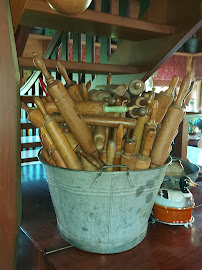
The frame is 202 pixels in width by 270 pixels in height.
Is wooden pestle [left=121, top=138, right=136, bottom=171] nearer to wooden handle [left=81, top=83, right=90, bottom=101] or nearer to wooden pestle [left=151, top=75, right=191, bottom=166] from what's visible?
wooden pestle [left=151, top=75, right=191, bottom=166]

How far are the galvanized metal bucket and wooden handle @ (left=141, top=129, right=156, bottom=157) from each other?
0.15 feet

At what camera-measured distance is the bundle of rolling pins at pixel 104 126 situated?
25.8 inches

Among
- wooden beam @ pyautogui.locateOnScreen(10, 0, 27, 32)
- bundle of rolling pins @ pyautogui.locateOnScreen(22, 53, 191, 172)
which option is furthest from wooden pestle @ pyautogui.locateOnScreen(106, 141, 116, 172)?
wooden beam @ pyautogui.locateOnScreen(10, 0, 27, 32)

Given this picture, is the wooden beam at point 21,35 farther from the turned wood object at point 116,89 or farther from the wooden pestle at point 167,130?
the wooden pestle at point 167,130

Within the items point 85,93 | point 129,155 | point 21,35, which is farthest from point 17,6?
point 21,35

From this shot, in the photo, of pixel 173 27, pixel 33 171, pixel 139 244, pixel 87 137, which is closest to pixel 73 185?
pixel 87 137

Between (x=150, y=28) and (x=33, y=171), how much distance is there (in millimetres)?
864

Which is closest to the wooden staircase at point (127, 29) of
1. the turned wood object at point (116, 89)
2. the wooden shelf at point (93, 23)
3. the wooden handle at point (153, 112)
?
the wooden shelf at point (93, 23)

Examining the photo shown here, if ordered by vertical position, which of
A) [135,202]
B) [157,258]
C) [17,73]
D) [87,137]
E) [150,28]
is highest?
[150,28]

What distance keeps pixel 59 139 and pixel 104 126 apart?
12 cm

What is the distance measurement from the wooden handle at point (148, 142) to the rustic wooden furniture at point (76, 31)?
31 centimetres

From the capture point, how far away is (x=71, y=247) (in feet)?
2.40

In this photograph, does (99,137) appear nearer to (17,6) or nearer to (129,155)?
(129,155)

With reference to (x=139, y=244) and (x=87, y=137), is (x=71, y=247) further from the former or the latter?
(x=87, y=137)
